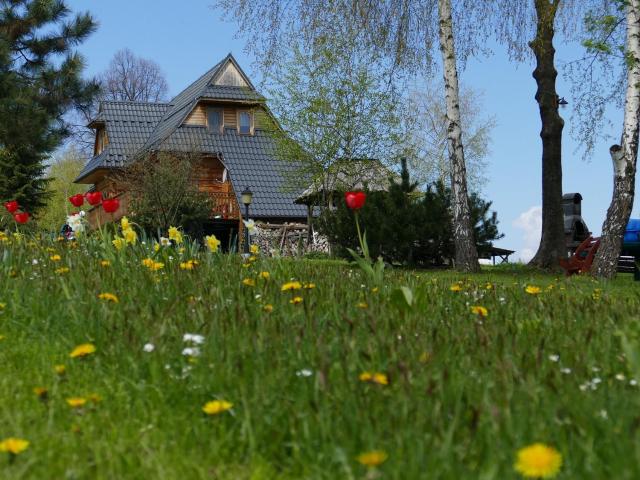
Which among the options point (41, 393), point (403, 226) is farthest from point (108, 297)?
point (403, 226)

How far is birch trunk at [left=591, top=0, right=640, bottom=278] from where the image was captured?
48.4 ft

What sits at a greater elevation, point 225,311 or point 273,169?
point 273,169

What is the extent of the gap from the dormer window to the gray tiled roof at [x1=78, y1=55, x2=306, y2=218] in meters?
0.45

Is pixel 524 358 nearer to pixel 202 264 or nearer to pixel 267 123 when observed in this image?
pixel 202 264

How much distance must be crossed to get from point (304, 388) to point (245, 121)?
35207 millimetres

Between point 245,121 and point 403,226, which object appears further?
point 245,121

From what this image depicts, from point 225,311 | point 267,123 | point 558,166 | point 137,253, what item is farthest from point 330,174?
point 225,311

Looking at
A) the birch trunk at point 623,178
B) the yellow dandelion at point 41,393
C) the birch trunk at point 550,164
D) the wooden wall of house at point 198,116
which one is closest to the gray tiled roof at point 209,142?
the wooden wall of house at point 198,116

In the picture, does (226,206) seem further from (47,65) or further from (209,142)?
(47,65)

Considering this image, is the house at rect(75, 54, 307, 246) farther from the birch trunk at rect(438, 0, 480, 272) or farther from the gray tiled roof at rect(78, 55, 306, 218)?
the birch trunk at rect(438, 0, 480, 272)

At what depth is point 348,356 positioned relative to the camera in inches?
134

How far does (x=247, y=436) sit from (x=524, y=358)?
50.4 inches

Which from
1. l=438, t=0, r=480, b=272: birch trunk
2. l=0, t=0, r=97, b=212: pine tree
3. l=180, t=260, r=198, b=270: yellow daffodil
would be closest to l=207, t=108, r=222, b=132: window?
l=0, t=0, r=97, b=212: pine tree

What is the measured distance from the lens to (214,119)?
37.2 meters
